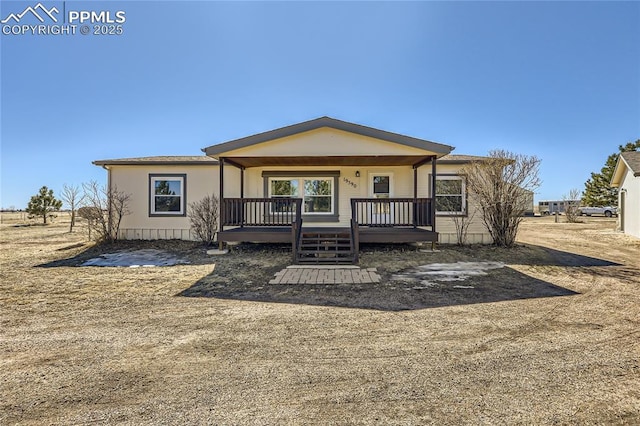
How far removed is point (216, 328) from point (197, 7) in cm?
1110

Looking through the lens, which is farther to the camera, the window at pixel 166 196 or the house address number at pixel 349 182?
the house address number at pixel 349 182

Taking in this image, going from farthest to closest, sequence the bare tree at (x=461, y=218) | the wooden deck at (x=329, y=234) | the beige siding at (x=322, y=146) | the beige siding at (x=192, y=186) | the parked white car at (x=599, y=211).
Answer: the parked white car at (x=599, y=211)
the beige siding at (x=192, y=186)
the bare tree at (x=461, y=218)
the beige siding at (x=322, y=146)
the wooden deck at (x=329, y=234)

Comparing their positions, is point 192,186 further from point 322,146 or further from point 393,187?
point 393,187

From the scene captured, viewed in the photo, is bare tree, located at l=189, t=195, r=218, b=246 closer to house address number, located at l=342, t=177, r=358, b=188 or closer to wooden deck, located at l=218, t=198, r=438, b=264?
wooden deck, located at l=218, t=198, r=438, b=264

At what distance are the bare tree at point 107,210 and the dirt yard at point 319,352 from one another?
532 cm

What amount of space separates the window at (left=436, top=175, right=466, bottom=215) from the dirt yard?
500 cm

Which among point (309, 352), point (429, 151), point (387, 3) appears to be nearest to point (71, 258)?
point (309, 352)

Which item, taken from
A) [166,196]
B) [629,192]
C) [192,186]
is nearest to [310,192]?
[192,186]

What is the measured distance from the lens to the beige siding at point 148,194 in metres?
11.6

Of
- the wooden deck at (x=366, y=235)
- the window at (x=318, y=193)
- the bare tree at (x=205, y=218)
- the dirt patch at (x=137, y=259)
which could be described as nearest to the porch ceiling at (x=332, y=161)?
the window at (x=318, y=193)

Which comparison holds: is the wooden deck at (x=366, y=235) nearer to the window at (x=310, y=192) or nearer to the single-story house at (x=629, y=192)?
the window at (x=310, y=192)

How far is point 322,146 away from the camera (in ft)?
30.9

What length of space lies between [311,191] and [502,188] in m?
6.75

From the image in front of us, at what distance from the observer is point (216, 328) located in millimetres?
3803
